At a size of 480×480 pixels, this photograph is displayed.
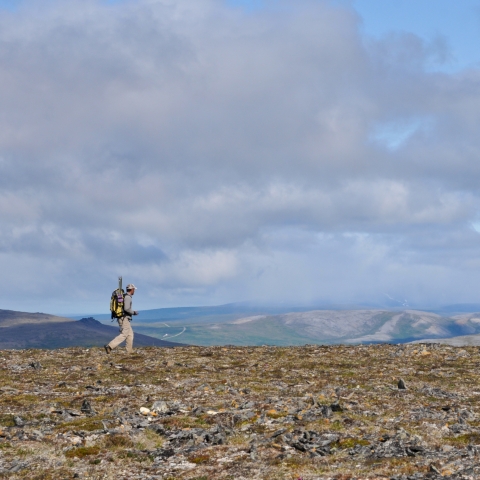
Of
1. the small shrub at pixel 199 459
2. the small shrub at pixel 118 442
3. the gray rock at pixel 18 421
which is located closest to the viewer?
the small shrub at pixel 199 459

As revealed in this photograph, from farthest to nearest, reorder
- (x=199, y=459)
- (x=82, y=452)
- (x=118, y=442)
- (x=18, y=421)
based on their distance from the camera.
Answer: (x=18, y=421) < (x=118, y=442) < (x=82, y=452) < (x=199, y=459)

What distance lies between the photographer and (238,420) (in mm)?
22125

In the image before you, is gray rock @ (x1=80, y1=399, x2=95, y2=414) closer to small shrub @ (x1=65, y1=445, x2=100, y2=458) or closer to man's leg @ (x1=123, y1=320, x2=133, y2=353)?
small shrub @ (x1=65, y1=445, x2=100, y2=458)

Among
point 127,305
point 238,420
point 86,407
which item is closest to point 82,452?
point 86,407

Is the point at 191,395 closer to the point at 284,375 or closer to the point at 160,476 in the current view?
the point at 284,375

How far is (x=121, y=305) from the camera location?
40812 millimetres

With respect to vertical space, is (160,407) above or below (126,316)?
below

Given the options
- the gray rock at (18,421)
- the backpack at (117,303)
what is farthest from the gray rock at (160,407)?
the backpack at (117,303)

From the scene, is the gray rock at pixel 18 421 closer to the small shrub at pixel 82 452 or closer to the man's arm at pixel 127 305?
the small shrub at pixel 82 452

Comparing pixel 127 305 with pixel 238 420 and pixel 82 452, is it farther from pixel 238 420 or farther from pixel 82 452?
pixel 82 452

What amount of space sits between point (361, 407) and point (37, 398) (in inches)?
573

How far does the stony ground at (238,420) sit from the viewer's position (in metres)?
16.8

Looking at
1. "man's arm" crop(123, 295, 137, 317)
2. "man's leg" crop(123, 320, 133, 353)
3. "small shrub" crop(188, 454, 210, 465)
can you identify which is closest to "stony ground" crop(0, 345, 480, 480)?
"small shrub" crop(188, 454, 210, 465)

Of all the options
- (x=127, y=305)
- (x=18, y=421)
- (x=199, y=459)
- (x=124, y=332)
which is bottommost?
(x=199, y=459)
